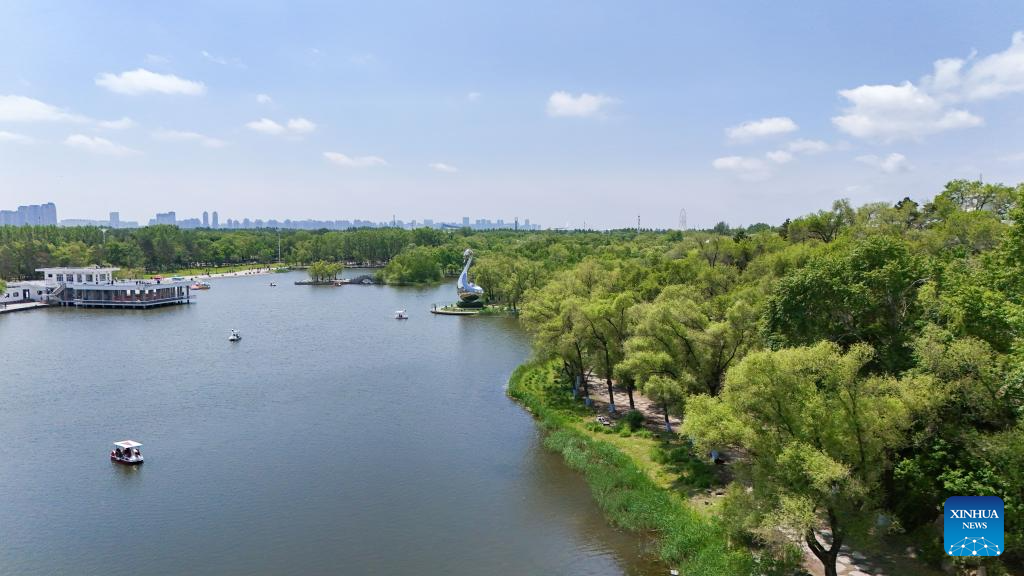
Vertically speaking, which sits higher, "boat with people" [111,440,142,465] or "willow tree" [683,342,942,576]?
"willow tree" [683,342,942,576]

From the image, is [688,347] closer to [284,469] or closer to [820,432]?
[820,432]

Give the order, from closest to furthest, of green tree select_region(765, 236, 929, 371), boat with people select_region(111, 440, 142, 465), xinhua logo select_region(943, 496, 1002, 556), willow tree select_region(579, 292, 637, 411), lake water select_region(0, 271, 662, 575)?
1. xinhua logo select_region(943, 496, 1002, 556)
2. lake water select_region(0, 271, 662, 575)
3. green tree select_region(765, 236, 929, 371)
4. boat with people select_region(111, 440, 142, 465)
5. willow tree select_region(579, 292, 637, 411)

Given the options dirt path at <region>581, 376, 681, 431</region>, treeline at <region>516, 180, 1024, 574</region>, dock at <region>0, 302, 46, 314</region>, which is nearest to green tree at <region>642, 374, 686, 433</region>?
treeline at <region>516, 180, 1024, 574</region>

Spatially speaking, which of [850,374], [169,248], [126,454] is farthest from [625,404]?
[169,248]

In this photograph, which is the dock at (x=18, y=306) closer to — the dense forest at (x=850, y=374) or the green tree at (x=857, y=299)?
the dense forest at (x=850, y=374)

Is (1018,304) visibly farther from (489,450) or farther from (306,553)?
(306,553)

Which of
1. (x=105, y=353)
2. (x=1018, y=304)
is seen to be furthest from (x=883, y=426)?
(x=105, y=353)

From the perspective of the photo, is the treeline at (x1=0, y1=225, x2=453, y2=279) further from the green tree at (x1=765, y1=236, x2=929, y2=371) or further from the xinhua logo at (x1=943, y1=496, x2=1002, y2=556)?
the xinhua logo at (x1=943, y1=496, x2=1002, y2=556)
